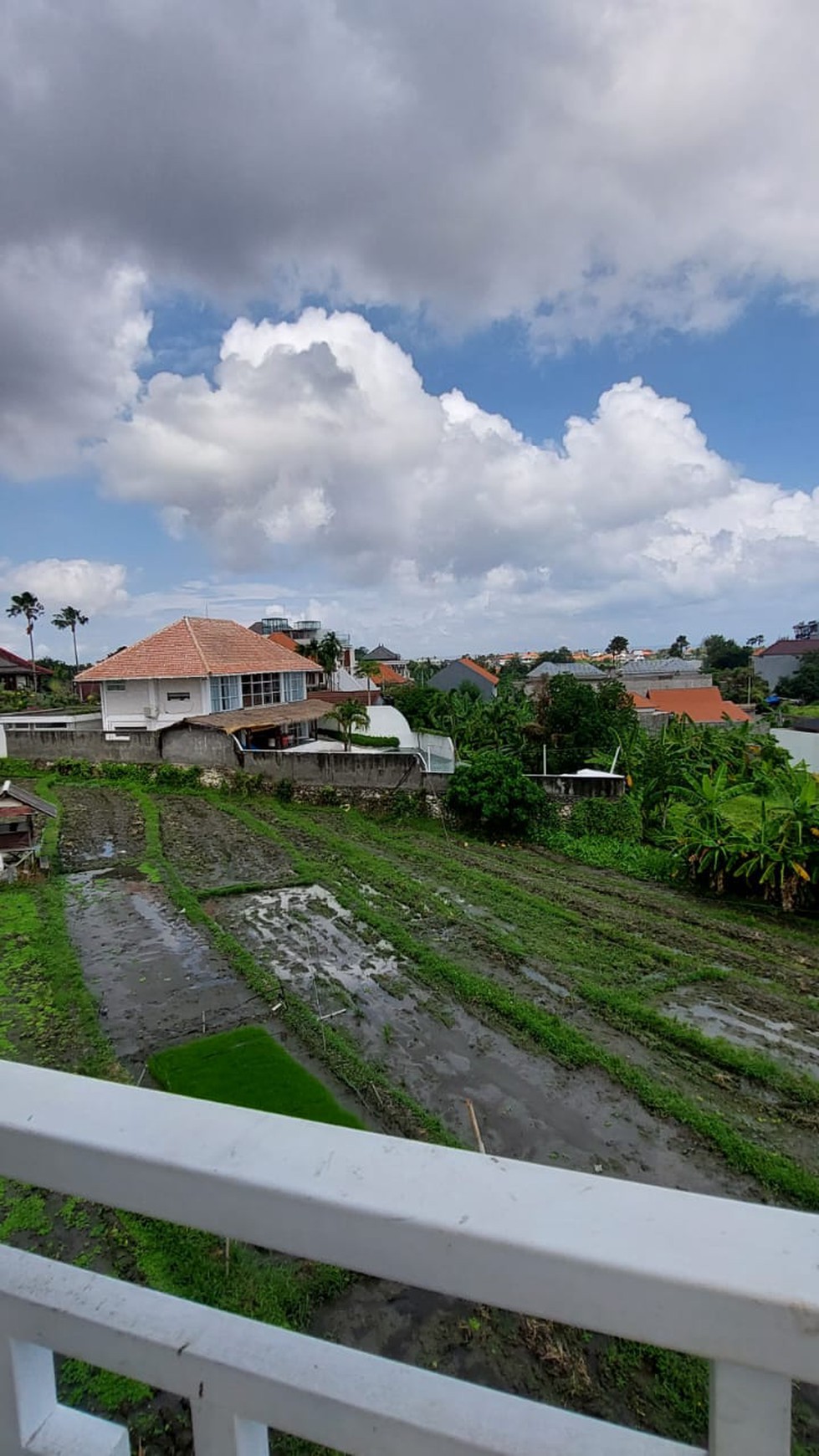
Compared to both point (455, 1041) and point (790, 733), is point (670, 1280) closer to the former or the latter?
point (455, 1041)

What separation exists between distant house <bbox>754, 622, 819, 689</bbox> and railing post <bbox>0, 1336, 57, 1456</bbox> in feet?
208

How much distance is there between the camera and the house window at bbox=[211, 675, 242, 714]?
848 inches

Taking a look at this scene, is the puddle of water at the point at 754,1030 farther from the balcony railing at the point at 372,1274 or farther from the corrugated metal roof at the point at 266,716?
the corrugated metal roof at the point at 266,716

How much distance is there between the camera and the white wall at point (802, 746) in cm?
1966

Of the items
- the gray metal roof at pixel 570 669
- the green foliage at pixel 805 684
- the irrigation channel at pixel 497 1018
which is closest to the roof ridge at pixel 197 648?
the irrigation channel at pixel 497 1018

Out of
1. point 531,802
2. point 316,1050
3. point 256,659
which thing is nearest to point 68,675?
point 256,659

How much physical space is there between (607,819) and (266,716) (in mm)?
10776

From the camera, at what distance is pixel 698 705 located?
35.7 meters

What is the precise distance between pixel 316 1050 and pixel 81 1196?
5.73m

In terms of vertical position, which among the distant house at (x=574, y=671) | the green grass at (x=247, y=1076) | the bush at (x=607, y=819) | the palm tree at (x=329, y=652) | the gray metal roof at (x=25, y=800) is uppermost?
the palm tree at (x=329, y=652)

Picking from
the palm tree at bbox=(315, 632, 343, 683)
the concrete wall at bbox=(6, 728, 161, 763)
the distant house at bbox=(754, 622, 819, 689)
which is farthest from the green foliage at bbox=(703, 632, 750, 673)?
the concrete wall at bbox=(6, 728, 161, 763)

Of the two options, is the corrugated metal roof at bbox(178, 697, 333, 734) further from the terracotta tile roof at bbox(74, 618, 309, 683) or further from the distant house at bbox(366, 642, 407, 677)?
the distant house at bbox(366, 642, 407, 677)

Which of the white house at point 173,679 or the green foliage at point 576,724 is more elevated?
the white house at point 173,679

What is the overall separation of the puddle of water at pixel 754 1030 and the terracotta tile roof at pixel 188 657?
55.0ft
